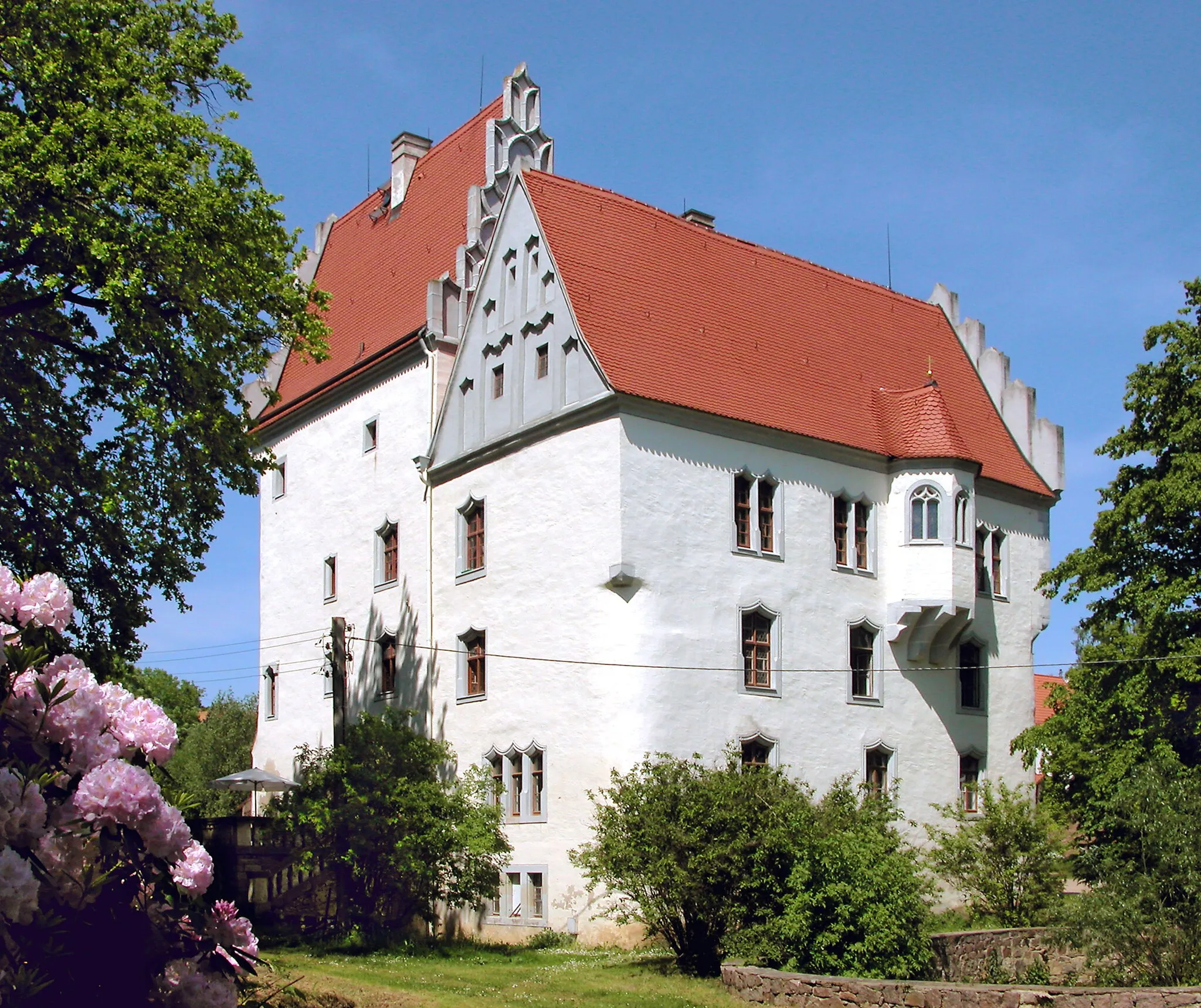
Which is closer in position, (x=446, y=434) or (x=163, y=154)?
(x=163, y=154)

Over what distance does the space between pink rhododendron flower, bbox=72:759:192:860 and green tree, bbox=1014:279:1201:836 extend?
24.0 meters

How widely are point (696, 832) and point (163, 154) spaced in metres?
13.3

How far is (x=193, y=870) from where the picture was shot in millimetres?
Answer: 7965

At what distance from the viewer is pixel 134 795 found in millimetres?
7457

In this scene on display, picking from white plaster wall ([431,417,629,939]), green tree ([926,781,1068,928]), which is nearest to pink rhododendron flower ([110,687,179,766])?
Answer: white plaster wall ([431,417,629,939])

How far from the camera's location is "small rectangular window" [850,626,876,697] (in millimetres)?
32844

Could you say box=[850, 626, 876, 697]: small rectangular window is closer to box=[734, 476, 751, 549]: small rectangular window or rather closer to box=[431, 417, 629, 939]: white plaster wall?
box=[734, 476, 751, 549]: small rectangular window

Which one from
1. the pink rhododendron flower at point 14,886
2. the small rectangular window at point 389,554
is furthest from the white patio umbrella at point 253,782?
the pink rhododendron flower at point 14,886

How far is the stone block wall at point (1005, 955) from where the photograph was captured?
2214 centimetres

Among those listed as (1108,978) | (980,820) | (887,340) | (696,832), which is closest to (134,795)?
(696,832)

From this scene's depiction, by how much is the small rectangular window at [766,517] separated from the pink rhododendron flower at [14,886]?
2519 centimetres

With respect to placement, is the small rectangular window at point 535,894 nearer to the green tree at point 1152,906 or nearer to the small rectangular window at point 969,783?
the small rectangular window at point 969,783

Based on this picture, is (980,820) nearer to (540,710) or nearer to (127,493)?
(540,710)

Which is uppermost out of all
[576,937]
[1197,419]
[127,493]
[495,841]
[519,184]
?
[519,184]
